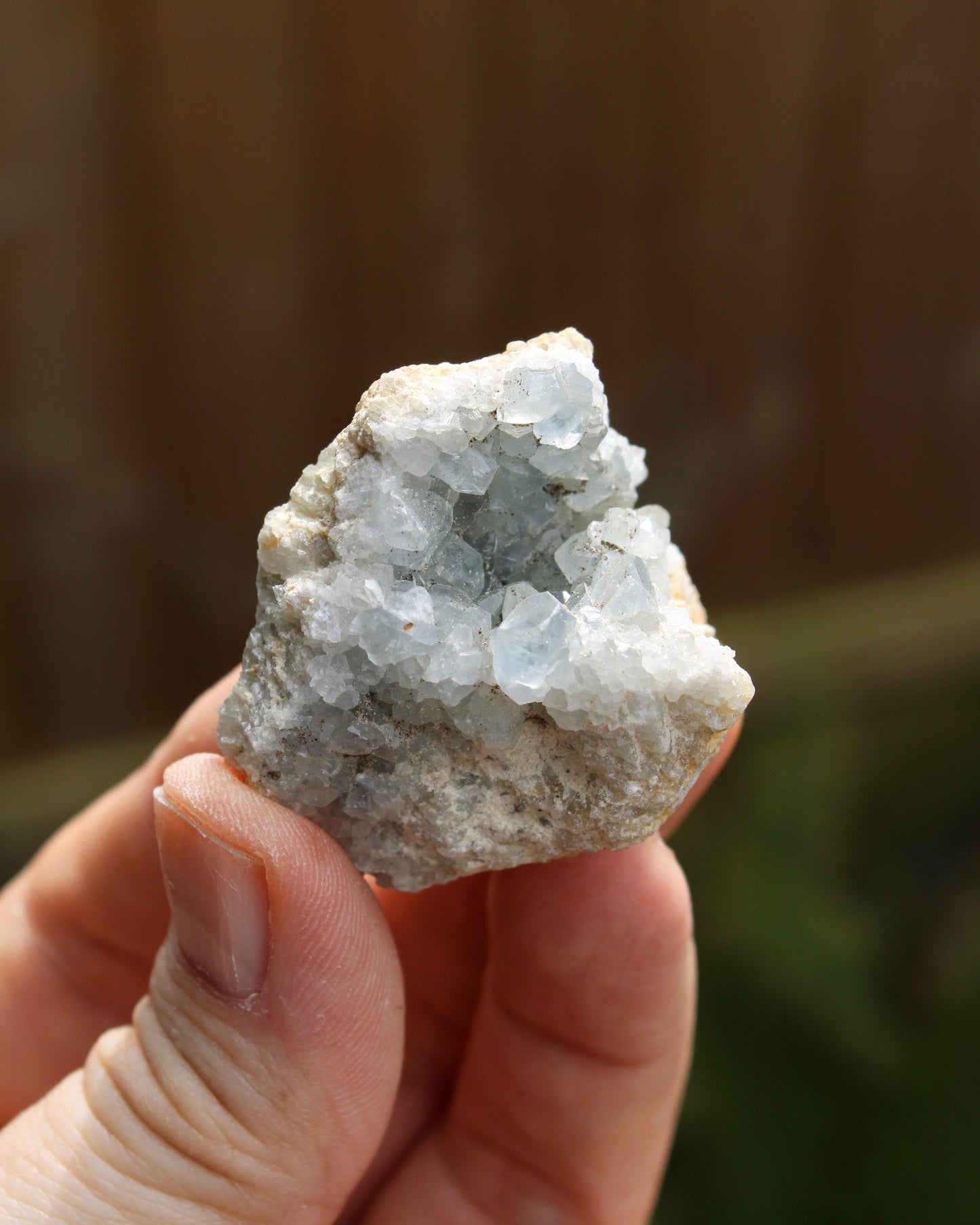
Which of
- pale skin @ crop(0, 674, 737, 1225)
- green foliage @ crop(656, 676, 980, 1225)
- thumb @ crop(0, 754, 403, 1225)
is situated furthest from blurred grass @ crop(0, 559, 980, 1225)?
thumb @ crop(0, 754, 403, 1225)

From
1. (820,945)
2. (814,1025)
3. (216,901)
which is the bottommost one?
(814,1025)

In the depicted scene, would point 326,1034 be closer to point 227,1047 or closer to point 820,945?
point 227,1047

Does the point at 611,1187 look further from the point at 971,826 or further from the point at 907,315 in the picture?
the point at 907,315

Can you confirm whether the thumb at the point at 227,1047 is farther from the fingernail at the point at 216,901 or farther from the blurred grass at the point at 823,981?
the blurred grass at the point at 823,981

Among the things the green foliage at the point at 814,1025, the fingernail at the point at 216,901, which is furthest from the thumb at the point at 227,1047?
the green foliage at the point at 814,1025

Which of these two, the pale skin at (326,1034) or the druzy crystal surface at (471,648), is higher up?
the druzy crystal surface at (471,648)

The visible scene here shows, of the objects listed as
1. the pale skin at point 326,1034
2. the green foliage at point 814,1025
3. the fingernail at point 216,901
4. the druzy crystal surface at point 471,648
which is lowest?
the green foliage at point 814,1025

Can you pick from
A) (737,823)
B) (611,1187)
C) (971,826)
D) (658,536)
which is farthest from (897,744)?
(658,536)

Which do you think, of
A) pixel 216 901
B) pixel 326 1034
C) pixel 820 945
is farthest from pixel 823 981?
pixel 216 901
